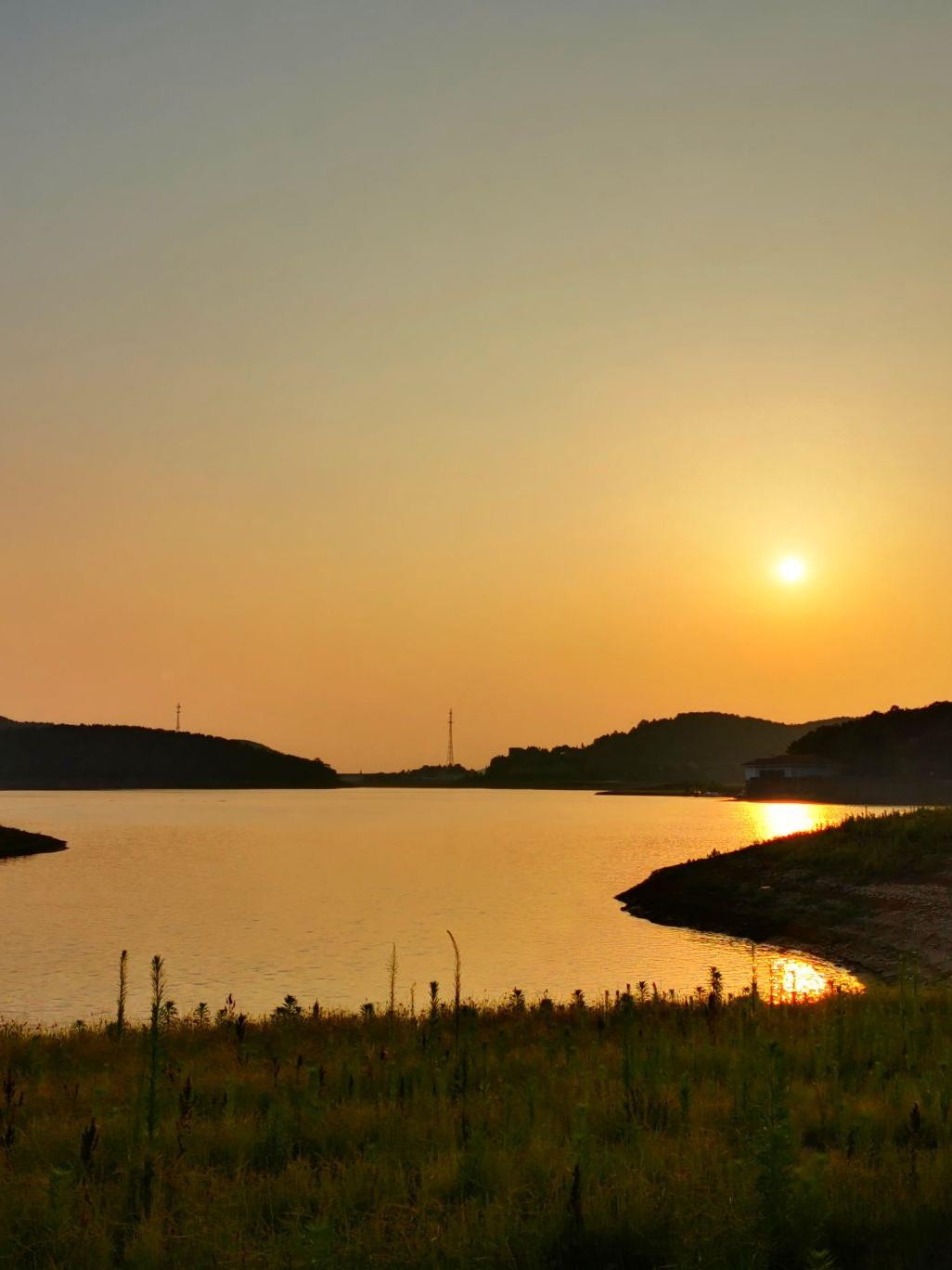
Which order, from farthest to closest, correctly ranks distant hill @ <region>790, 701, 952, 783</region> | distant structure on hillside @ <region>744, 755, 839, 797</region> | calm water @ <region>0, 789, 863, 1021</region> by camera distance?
distant structure on hillside @ <region>744, 755, 839, 797</region>
distant hill @ <region>790, 701, 952, 783</region>
calm water @ <region>0, 789, 863, 1021</region>

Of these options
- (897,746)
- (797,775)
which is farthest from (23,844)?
(897,746)

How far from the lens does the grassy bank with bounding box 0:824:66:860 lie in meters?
86.4

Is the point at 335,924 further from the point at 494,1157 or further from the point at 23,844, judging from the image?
the point at 23,844

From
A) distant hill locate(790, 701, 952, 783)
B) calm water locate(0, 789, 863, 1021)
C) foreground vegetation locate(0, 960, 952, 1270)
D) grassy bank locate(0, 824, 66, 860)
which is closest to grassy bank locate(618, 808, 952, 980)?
calm water locate(0, 789, 863, 1021)

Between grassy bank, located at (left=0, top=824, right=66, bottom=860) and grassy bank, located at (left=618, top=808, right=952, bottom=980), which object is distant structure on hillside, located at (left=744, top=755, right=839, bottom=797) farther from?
grassy bank, located at (left=618, top=808, right=952, bottom=980)

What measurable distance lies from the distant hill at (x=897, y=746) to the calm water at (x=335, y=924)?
83.1m

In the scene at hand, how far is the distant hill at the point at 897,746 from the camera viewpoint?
178500mm

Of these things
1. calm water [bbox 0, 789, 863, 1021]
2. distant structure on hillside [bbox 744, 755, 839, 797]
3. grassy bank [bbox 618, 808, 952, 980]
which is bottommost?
calm water [bbox 0, 789, 863, 1021]

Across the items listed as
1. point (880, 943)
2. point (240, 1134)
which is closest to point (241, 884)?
point (880, 943)

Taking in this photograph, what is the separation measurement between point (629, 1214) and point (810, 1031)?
913 centimetres

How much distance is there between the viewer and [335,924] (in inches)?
1858

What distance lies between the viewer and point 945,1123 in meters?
9.94

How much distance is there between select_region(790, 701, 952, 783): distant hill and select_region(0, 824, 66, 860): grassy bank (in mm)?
135328

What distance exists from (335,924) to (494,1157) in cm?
3957
